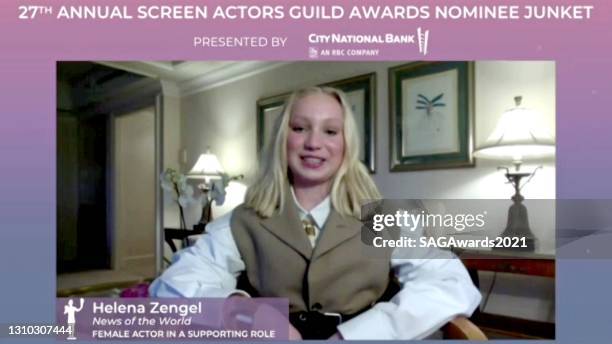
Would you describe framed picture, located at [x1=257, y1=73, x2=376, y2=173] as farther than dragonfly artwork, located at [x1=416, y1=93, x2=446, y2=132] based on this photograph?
No

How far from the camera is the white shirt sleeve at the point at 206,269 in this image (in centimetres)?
46

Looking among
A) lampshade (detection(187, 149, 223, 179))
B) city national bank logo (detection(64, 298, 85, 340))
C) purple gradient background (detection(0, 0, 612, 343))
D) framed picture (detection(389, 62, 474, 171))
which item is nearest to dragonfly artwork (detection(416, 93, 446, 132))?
framed picture (detection(389, 62, 474, 171))

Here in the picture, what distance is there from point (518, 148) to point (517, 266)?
235 mm

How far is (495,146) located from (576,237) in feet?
0.76

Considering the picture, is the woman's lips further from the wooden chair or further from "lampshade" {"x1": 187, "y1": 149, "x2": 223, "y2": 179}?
the wooden chair

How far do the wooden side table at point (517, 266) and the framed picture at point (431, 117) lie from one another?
6.9 inches

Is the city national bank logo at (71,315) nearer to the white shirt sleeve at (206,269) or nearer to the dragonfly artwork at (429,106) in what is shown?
the white shirt sleeve at (206,269)

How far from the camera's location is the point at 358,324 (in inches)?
18.1

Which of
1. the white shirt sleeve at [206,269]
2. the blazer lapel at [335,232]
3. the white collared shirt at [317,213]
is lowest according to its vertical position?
the white shirt sleeve at [206,269]

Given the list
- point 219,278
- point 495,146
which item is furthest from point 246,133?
point 495,146

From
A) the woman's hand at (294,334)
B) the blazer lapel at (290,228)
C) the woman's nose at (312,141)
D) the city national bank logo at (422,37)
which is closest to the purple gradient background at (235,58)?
the city national bank logo at (422,37)

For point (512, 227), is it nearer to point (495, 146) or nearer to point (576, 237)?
point (576, 237)

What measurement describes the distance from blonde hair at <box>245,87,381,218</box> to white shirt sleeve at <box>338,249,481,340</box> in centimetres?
12

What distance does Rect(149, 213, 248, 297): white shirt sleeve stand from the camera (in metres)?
0.46
